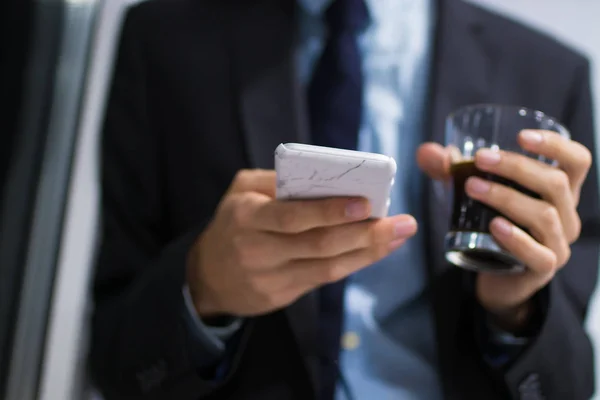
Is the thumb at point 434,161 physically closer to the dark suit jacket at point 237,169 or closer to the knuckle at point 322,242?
the dark suit jacket at point 237,169

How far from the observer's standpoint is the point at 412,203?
0.58 meters

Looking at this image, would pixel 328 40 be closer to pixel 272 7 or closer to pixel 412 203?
pixel 272 7

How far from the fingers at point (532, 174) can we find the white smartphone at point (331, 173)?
139 millimetres

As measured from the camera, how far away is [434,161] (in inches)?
19.8

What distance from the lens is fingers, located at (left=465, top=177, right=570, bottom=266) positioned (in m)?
0.40

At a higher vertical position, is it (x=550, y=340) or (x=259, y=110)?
(x=259, y=110)

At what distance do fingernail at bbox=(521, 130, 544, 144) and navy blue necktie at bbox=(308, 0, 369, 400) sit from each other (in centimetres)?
19

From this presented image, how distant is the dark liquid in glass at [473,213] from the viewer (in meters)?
0.43

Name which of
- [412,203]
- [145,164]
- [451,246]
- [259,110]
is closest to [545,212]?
[451,246]

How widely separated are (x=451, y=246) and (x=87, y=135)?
854mm

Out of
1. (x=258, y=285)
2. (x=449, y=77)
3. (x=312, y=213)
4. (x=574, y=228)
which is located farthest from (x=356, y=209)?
(x=449, y=77)

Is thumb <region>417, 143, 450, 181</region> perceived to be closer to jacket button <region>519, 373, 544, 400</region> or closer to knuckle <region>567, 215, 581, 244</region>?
knuckle <region>567, 215, 581, 244</region>

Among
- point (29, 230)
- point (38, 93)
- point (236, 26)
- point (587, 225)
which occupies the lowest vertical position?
point (29, 230)

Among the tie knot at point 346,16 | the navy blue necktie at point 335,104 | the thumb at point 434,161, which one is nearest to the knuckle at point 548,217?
the thumb at point 434,161
